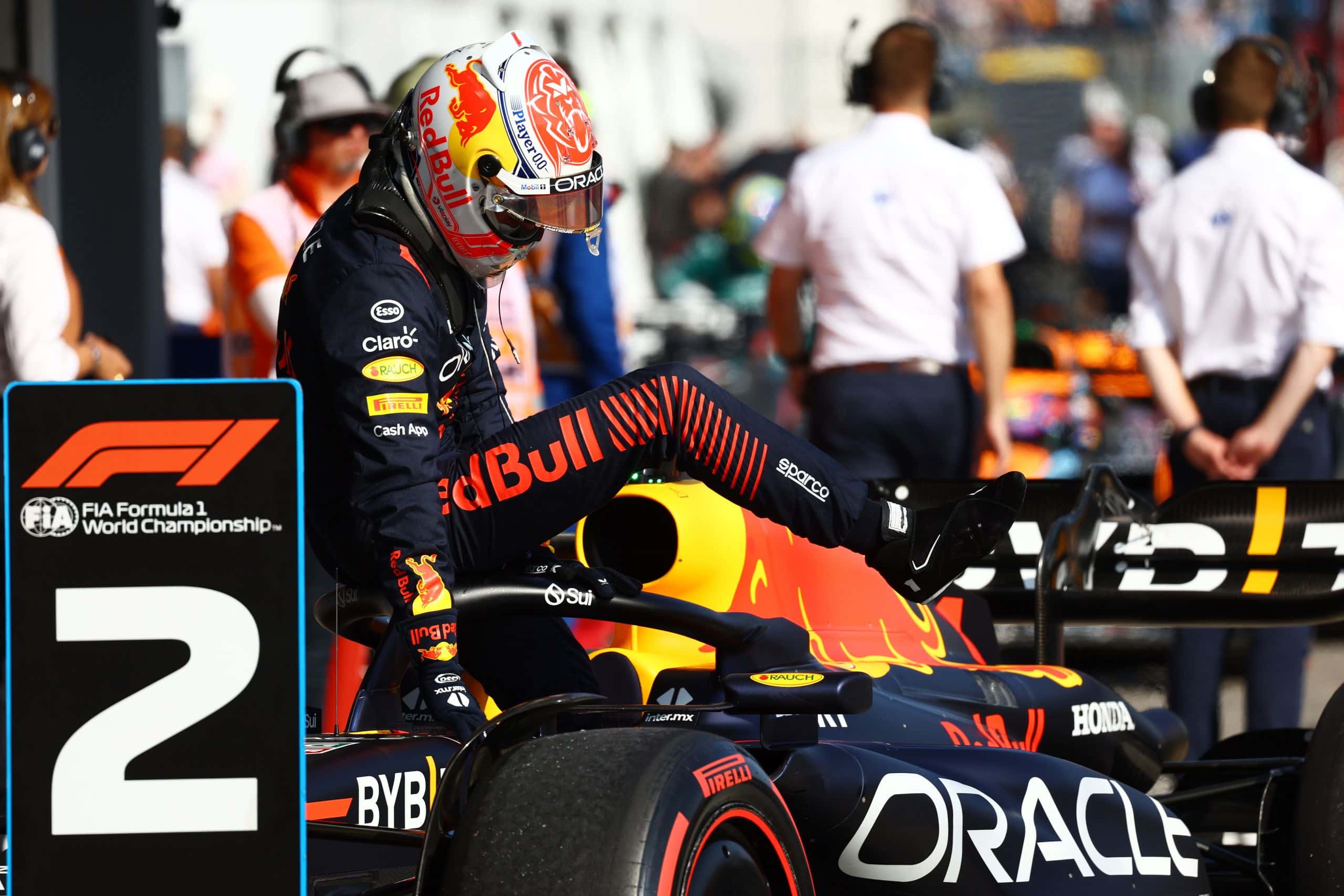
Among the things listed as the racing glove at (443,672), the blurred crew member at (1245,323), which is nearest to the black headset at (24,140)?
the racing glove at (443,672)

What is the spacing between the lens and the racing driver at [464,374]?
2941mm

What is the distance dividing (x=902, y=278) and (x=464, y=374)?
82.4 inches

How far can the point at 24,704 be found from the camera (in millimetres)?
1921

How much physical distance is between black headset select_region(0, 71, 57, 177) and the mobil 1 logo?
3.00 meters

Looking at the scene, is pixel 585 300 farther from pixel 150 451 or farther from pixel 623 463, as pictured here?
pixel 150 451

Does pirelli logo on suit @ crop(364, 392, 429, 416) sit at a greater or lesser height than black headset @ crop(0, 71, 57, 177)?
lesser

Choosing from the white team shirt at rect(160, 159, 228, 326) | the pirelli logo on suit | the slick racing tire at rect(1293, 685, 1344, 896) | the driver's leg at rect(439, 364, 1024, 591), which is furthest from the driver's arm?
the white team shirt at rect(160, 159, 228, 326)

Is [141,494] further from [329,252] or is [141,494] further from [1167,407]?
[1167,407]

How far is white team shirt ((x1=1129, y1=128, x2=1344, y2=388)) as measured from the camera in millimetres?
5090

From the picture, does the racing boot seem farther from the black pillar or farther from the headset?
the black pillar

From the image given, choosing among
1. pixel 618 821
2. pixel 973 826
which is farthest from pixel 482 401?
pixel 618 821

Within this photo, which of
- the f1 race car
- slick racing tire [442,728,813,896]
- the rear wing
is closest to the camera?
slick racing tire [442,728,813,896]

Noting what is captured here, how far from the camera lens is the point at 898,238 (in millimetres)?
5078

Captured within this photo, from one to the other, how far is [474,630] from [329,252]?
64cm
